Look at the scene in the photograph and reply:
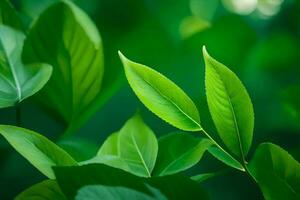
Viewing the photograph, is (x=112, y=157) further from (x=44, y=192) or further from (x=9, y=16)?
(x=9, y=16)

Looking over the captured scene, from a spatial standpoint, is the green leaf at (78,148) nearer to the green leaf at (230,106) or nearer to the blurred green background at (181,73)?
the blurred green background at (181,73)

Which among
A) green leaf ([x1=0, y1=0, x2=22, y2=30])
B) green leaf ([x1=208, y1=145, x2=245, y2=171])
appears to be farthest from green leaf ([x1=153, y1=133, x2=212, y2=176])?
green leaf ([x1=0, y1=0, x2=22, y2=30])

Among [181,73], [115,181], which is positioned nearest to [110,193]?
[115,181]

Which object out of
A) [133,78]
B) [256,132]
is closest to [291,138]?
[256,132]

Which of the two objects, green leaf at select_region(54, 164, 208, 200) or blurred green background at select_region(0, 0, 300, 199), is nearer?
green leaf at select_region(54, 164, 208, 200)

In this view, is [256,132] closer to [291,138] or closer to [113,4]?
[291,138]

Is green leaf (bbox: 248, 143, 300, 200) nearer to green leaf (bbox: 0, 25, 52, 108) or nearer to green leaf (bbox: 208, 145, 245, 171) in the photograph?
green leaf (bbox: 208, 145, 245, 171)

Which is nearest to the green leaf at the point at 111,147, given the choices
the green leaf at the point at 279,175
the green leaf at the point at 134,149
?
the green leaf at the point at 134,149
